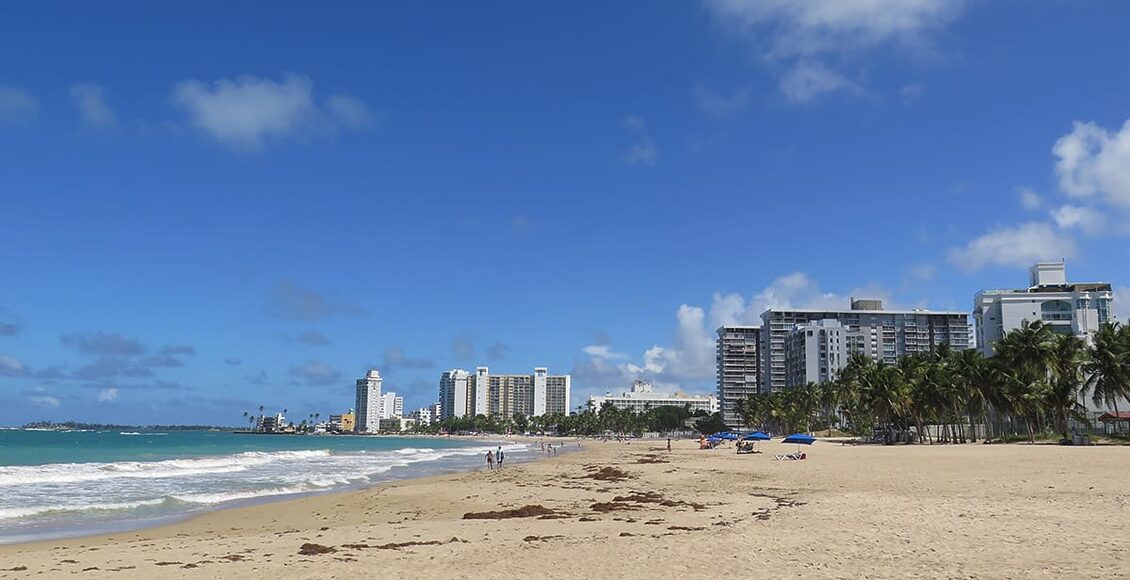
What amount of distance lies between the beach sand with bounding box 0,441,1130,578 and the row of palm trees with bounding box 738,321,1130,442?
32899 mm

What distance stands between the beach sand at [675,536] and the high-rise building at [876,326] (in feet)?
532

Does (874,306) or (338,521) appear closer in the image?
(338,521)

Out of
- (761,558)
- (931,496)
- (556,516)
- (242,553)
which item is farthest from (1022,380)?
(242,553)

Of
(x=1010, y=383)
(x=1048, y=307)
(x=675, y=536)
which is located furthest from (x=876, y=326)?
(x=675, y=536)

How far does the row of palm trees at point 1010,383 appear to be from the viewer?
178ft

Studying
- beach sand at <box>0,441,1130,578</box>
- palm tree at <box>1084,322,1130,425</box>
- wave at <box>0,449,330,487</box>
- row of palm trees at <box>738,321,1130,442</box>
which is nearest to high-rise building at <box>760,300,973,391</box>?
row of palm trees at <box>738,321,1130,442</box>

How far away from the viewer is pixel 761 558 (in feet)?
39.8

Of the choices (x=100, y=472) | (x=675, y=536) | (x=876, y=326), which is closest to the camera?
(x=675, y=536)

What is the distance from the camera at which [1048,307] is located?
128 meters

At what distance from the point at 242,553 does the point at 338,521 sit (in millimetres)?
6340

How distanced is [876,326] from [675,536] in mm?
179390

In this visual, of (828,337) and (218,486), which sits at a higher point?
(828,337)

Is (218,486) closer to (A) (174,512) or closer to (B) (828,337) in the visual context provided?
(A) (174,512)

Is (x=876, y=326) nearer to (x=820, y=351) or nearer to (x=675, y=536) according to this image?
(x=820, y=351)
